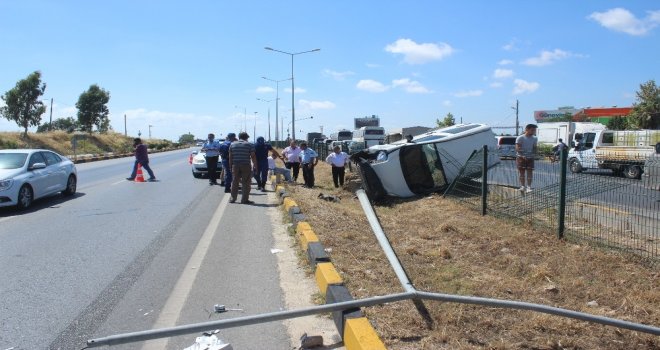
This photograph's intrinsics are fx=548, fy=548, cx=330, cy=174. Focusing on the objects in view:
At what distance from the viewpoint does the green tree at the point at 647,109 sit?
42594 millimetres

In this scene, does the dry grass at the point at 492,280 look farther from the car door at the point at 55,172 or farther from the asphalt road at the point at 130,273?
the car door at the point at 55,172

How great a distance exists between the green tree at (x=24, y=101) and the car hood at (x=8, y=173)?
139 ft

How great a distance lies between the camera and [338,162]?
1577 centimetres

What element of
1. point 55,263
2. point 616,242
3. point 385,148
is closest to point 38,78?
point 385,148

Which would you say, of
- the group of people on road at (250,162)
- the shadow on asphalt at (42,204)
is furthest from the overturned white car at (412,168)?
the shadow on asphalt at (42,204)

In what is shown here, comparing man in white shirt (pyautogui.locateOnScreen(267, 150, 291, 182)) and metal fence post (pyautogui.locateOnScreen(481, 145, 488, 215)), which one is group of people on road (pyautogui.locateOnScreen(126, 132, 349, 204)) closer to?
man in white shirt (pyautogui.locateOnScreen(267, 150, 291, 182))

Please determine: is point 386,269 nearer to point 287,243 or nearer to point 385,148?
point 287,243

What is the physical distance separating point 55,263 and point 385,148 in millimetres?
8008

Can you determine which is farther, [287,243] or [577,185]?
[287,243]

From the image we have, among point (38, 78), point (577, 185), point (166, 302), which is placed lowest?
point (166, 302)

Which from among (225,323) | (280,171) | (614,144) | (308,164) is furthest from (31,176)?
(614,144)

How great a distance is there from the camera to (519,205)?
8.66 m

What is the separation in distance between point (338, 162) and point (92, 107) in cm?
5402

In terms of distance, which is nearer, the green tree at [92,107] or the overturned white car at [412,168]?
the overturned white car at [412,168]
